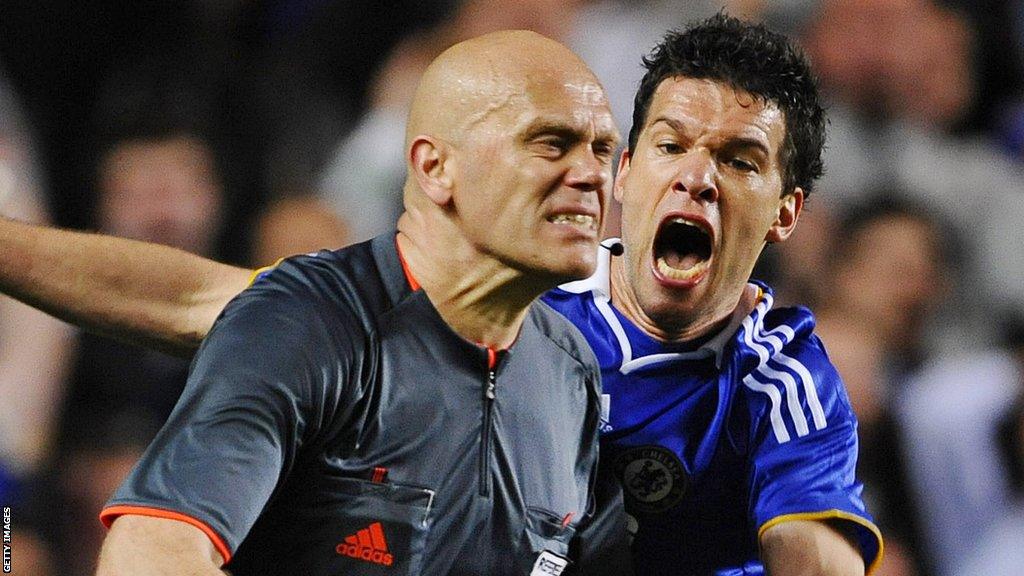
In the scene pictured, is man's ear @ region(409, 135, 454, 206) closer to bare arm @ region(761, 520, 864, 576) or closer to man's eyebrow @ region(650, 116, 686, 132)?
man's eyebrow @ region(650, 116, 686, 132)

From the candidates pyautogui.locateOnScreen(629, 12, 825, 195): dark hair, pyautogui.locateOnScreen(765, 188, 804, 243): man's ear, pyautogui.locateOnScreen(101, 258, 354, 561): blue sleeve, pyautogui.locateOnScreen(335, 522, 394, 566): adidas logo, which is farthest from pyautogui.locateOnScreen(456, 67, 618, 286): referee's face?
pyautogui.locateOnScreen(765, 188, 804, 243): man's ear

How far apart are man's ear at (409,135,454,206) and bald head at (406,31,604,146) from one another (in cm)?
2

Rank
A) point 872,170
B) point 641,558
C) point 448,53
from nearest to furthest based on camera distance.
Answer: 1. point 448,53
2. point 641,558
3. point 872,170

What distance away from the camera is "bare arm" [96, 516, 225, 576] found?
5.33ft

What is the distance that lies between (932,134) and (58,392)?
2.66 metres

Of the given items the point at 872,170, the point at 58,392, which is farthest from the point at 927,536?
the point at 58,392

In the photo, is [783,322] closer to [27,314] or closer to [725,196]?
[725,196]

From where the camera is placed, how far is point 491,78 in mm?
2016

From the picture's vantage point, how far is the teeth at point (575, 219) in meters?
2.05

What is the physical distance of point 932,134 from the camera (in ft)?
15.0

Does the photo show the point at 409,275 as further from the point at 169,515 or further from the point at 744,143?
the point at 744,143

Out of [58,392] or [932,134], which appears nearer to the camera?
[58,392]

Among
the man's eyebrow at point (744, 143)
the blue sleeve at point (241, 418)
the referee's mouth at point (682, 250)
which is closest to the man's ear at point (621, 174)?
the referee's mouth at point (682, 250)

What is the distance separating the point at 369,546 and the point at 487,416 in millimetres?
257
